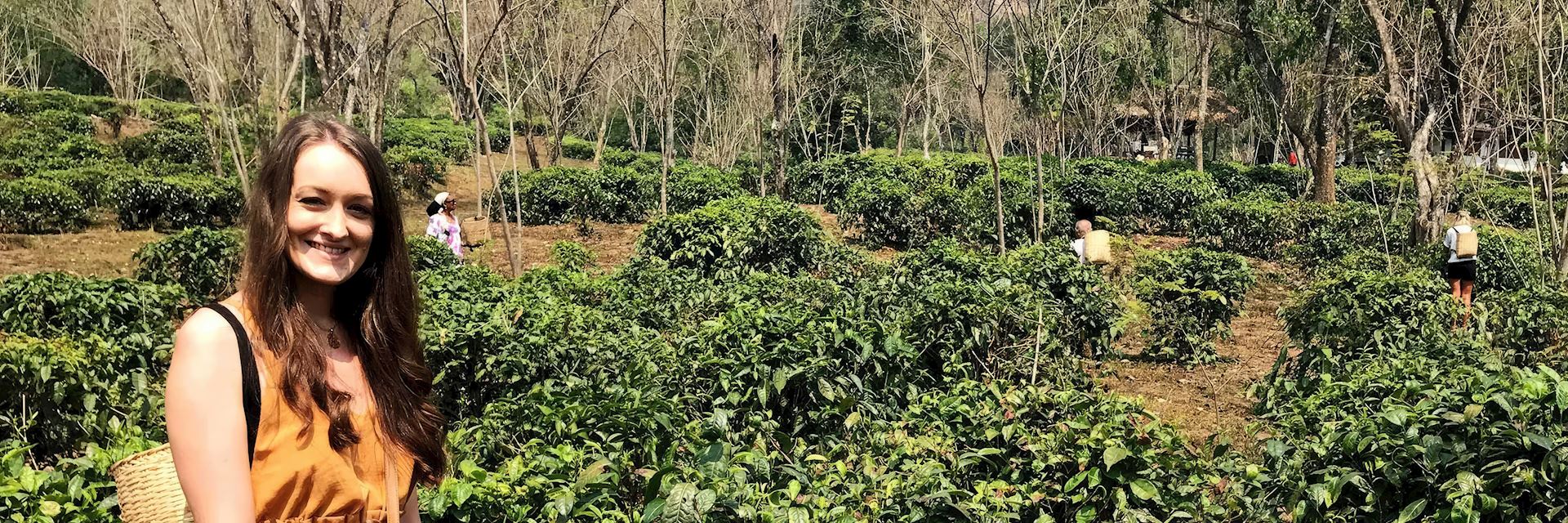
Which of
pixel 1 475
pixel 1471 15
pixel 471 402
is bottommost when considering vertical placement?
pixel 471 402

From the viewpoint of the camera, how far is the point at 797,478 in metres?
2.79

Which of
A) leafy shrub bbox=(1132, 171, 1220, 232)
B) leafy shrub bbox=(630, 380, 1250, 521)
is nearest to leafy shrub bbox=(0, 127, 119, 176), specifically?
leafy shrub bbox=(630, 380, 1250, 521)

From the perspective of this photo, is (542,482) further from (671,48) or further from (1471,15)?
(671,48)

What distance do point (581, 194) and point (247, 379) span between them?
44.5 feet

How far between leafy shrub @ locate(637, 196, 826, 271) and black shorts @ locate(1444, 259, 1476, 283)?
541 centimetres

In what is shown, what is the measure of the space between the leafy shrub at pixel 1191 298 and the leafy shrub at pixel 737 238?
299 cm

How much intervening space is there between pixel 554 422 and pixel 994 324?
278 cm

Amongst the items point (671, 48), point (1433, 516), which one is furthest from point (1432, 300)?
point (671, 48)

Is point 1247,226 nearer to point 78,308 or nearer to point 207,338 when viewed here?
point 78,308

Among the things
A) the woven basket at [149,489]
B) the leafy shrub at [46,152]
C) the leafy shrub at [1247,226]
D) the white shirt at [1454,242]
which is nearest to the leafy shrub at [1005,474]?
the woven basket at [149,489]

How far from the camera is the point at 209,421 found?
4.27 ft

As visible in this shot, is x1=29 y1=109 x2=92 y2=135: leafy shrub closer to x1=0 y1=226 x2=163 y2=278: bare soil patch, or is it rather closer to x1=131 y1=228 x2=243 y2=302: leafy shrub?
x1=0 y1=226 x2=163 y2=278: bare soil patch

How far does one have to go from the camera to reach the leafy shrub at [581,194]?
1474 centimetres

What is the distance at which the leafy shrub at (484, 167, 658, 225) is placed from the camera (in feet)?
48.4
